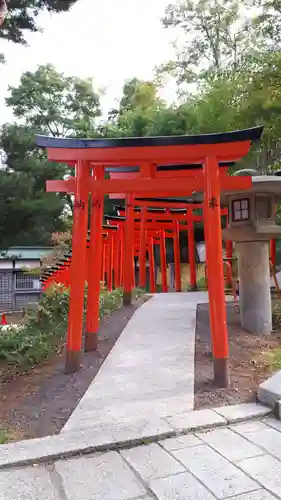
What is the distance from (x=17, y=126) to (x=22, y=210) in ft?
13.1

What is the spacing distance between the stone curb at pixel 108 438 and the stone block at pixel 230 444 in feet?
0.34

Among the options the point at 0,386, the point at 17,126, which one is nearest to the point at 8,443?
the point at 0,386

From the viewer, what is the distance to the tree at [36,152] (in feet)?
50.0

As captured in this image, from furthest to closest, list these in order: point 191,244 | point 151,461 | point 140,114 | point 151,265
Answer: point 140,114 < point 151,265 < point 191,244 < point 151,461

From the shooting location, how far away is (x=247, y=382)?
3.89m

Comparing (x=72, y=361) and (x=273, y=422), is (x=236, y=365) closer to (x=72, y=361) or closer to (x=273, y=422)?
(x=273, y=422)

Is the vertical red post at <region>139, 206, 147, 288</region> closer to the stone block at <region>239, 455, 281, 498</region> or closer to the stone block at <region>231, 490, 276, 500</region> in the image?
the stone block at <region>239, 455, 281, 498</region>

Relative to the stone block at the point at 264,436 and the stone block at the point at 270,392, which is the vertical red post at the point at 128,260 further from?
the stone block at the point at 264,436

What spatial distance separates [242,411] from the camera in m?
3.22

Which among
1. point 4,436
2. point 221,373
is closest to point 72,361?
point 4,436

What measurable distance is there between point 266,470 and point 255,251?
3.58 meters

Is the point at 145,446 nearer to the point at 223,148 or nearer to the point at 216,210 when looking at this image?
the point at 216,210

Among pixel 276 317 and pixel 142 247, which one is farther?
pixel 142 247

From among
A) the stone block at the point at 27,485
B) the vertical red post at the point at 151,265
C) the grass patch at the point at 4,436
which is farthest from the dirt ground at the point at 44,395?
the vertical red post at the point at 151,265
